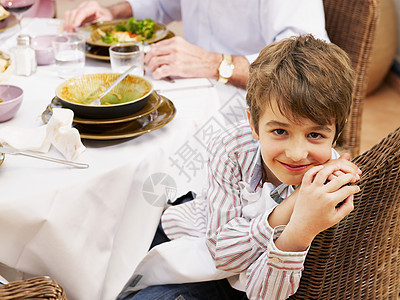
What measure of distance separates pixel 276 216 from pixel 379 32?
3299 millimetres

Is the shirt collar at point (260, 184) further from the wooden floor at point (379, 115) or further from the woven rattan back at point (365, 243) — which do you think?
the wooden floor at point (379, 115)

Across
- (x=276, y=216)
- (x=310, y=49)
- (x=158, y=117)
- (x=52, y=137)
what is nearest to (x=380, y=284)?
(x=276, y=216)

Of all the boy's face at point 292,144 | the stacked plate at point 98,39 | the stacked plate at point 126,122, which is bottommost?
the stacked plate at point 98,39

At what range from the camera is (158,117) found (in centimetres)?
138

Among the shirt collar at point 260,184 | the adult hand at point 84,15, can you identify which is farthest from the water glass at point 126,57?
the shirt collar at point 260,184

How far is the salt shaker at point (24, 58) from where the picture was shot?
1633mm

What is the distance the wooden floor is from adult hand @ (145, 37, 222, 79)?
6.37ft

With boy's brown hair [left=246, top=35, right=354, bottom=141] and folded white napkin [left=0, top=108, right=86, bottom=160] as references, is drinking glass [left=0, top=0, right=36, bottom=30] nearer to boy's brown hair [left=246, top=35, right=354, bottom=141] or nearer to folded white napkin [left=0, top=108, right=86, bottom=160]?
folded white napkin [left=0, top=108, right=86, bottom=160]

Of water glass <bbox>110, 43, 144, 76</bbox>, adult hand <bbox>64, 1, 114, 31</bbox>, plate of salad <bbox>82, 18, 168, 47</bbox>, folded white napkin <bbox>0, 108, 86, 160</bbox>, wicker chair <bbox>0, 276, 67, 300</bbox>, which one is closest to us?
wicker chair <bbox>0, 276, 67, 300</bbox>

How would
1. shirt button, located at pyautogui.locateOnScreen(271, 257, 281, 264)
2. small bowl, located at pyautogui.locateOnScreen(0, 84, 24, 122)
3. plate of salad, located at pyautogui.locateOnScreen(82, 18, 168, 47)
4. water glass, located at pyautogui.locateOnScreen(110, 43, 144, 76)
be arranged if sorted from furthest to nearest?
plate of salad, located at pyautogui.locateOnScreen(82, 18, 168, 47), water glass, located at pyautogui.locateOnScreen(110, 43, 144, 76), small bowl, located at pyautogui.locateOnScreen(0, 84, 24, 122), shirt button, located at pyautogui.locateOnScreen(271, 257, 281, 264)

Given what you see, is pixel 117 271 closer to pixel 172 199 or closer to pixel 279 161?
pixel 172 199

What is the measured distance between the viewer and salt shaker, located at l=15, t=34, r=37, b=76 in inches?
64.3

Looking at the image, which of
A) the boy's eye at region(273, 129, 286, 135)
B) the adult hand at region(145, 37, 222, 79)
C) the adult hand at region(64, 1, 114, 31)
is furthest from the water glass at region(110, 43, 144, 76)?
the boy's eye at region(273, 129, 286, 135)

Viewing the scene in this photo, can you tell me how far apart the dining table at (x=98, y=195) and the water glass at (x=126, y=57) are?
0.57ft
